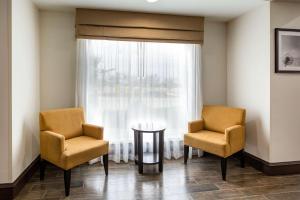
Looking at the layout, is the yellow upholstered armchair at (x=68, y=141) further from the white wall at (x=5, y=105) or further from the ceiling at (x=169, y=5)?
the ceiling at (x=169, y=5)

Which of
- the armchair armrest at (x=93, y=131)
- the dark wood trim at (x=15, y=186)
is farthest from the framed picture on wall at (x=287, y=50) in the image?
the dark wood trim at (x=15, y=186)

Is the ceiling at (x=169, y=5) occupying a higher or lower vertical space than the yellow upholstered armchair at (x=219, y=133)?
higher

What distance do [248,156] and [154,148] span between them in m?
1.39

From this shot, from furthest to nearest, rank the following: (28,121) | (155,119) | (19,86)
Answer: (155,119)
(28,121)
(19,86)

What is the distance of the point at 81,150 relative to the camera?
8.35 ft

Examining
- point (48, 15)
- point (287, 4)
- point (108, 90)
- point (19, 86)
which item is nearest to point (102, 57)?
point (108, 90)

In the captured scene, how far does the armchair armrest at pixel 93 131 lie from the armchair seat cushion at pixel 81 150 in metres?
0.06

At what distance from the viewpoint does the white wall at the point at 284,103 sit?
289 cm

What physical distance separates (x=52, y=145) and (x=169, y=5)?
2350mm

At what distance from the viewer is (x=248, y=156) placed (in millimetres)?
3311

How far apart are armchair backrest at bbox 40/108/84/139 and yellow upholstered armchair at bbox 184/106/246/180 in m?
1.55

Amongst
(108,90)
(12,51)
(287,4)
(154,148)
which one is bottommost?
(154,148)

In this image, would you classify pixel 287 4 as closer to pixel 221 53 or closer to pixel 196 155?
pixel 221 53

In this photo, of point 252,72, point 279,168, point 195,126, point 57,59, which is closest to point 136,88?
point 195,126
